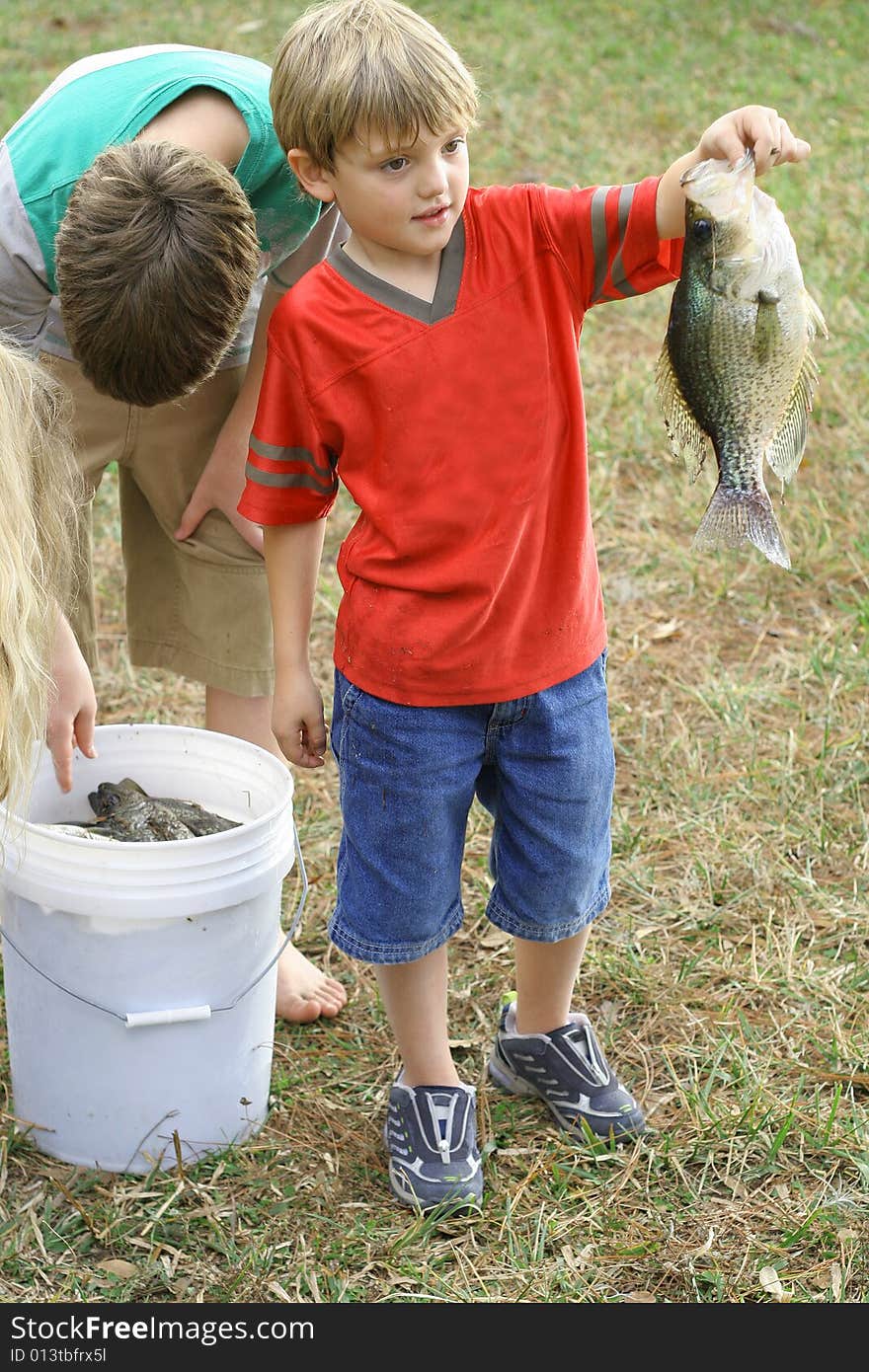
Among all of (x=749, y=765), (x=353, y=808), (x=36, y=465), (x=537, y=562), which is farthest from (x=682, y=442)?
(x=749, y=765)

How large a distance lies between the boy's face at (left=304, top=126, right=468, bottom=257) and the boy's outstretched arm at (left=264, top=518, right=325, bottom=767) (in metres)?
0.45

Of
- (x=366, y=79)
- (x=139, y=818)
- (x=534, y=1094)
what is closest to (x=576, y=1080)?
(x=534, y=1094)

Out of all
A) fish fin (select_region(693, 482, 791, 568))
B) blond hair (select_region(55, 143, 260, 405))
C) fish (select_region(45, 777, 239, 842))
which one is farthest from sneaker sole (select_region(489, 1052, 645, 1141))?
blond hair (select_region(55, 143, 260, 405))

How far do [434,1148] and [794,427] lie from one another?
1276 mm

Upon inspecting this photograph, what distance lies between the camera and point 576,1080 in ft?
8.02

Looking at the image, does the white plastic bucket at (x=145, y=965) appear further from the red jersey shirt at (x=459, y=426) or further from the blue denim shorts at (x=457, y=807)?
the red jersey shirt at (x=459, y=426)

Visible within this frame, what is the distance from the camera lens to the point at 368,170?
5.87 feet

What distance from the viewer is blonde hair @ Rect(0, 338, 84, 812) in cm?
196

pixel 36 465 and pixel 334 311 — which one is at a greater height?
pixel 334 311

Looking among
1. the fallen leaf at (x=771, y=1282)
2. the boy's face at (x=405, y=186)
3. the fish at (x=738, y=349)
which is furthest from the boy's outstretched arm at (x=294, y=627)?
the fallen leaf at (x=771, y=1282)

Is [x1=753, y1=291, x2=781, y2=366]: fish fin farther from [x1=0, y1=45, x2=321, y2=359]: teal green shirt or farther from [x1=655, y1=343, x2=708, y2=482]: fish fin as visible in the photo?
[x1=0, y1=45, x2=321, y2=359]: teal green shirt

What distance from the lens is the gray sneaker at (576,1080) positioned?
7.97 ft
